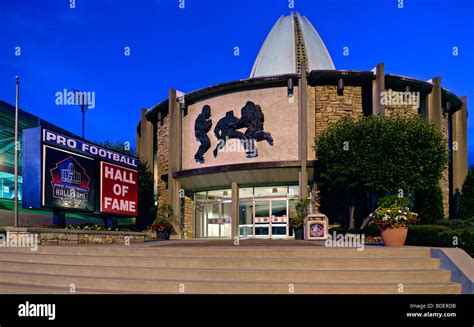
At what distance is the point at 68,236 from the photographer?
51.1 ft

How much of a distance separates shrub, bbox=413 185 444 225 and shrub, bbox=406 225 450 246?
1093cm

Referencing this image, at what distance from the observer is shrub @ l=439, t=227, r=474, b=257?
10.2 m

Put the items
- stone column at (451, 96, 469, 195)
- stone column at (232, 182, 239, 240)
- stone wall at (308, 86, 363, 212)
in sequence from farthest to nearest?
stone column at (451, 96, 469, 195) < stone column at (232, 182, 239, 240) < stone wall at (308, 86, 363, 212)

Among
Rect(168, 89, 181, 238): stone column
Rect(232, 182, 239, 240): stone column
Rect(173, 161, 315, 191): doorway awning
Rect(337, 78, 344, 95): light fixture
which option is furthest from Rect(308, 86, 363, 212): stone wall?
Rect(168, 89, 181, 238): stone column

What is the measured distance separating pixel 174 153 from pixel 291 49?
16.8m

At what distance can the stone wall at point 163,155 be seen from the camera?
32.6 m

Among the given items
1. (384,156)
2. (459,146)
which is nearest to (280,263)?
(384,156)

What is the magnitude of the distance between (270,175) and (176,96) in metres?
9.80

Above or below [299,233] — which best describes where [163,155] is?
above

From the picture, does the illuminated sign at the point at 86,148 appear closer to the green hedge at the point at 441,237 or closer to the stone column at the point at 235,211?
the stone column at the point at 235,211

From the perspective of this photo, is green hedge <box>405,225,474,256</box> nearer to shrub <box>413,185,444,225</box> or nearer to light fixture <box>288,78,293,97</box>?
shrub <box>413,185,444,225</box>

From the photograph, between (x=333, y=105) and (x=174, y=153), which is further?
(x=174, y=153)

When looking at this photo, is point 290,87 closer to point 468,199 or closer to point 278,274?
point 468,199
